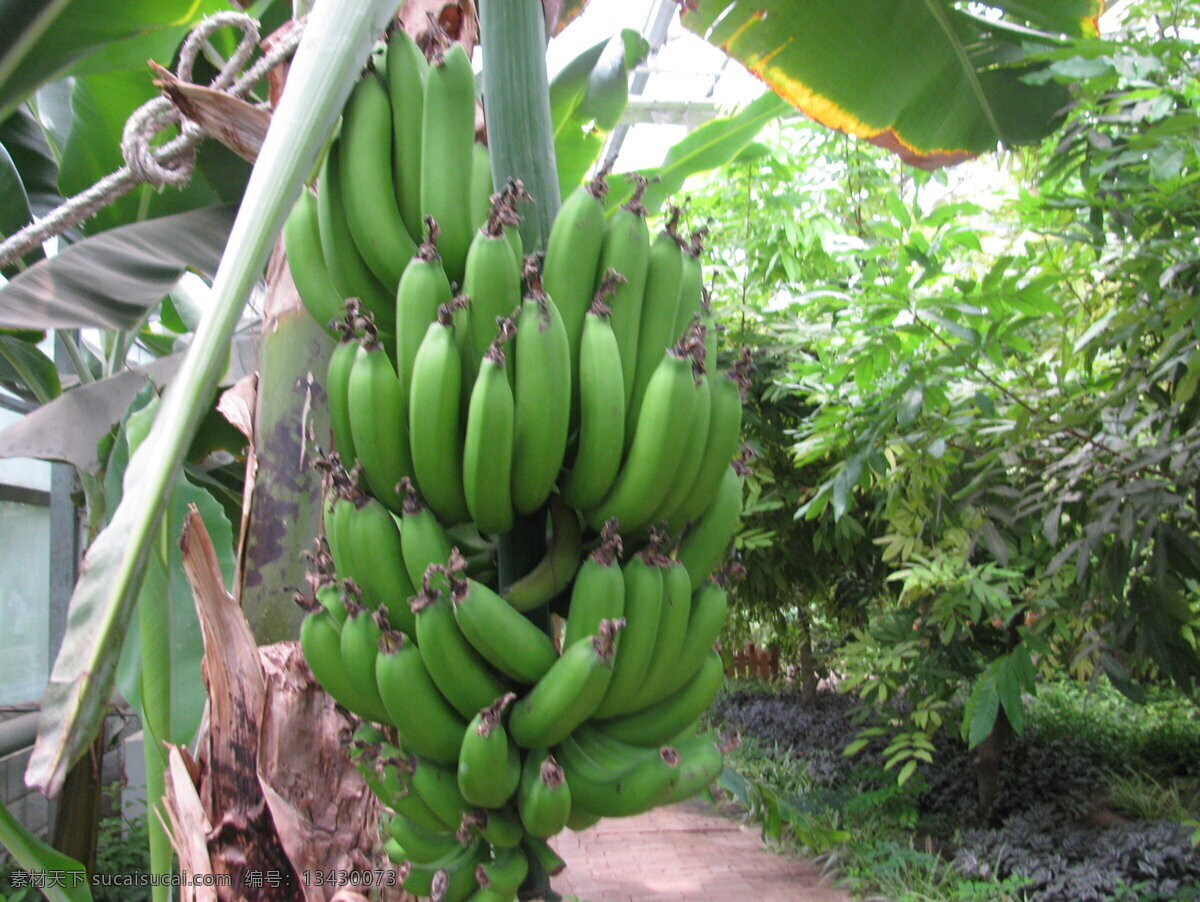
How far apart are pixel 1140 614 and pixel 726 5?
201 centimetres

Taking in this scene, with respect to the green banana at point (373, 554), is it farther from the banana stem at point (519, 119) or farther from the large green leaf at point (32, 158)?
the large green leaf at point (32, 158)

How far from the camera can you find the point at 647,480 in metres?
0.77

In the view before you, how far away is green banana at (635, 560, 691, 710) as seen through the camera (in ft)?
2.63


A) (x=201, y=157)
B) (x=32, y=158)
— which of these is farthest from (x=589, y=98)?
(x=32, y=158)

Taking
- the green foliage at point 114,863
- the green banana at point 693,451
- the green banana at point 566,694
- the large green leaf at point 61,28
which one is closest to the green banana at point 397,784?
the green banana at point 566,694

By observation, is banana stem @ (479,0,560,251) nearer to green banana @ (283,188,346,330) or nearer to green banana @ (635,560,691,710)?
green banana @ (283,188,346,330)

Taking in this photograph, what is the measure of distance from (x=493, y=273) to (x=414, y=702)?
40 centimetres

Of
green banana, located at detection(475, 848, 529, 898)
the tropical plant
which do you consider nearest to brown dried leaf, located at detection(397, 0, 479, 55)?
the tropical plant

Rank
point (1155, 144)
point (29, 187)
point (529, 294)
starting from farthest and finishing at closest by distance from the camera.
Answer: point (29, 187)
point (1155, 144)
point (529, 294)

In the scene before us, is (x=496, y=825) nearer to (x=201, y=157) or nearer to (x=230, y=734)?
A: (x=230, y=734)

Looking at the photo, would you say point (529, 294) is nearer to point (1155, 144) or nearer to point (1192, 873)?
point (1155, 144)

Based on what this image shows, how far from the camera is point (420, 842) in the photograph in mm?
815

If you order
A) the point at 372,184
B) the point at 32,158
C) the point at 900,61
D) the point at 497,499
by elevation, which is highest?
the point at 32,158

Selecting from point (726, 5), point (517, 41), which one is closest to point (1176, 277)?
point (726, 5)
